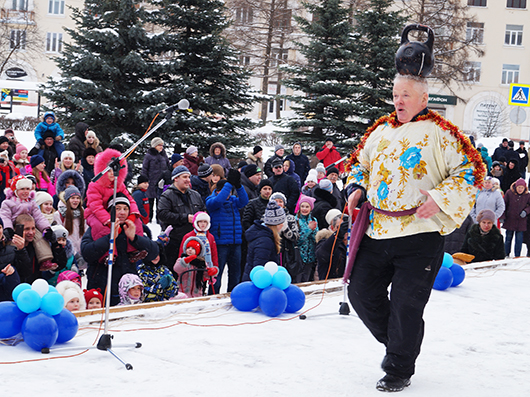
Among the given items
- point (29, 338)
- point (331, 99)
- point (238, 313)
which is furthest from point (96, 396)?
point (331, 99)

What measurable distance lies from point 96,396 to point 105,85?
1243cm

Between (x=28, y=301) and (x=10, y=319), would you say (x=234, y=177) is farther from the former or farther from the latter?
(x=10, y=319)

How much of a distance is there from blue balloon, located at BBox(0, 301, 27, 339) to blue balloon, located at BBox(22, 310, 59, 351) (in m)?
0.10

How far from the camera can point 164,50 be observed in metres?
16.0

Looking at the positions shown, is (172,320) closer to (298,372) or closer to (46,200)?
(298,372)

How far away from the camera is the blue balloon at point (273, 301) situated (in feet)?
19.1

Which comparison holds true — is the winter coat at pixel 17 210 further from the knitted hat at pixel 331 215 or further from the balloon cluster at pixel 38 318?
the knitted hat at pixel 331 215

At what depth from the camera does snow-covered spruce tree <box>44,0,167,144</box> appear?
49.0 feet

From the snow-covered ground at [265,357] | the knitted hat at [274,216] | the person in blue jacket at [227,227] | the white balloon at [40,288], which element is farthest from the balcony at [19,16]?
the white balloon at [40,288]

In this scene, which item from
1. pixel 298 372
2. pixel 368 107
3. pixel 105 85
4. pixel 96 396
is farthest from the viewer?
pixel 368 107

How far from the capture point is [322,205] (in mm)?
9031

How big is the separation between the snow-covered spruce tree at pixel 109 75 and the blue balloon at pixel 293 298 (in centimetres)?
959

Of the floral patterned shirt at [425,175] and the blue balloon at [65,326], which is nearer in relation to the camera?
the floral patterned shirt at [425,175]

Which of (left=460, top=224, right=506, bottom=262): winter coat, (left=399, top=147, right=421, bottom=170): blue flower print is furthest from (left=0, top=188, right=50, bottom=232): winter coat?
(left=460, top=224, right=506, bottom=262): winter coat
